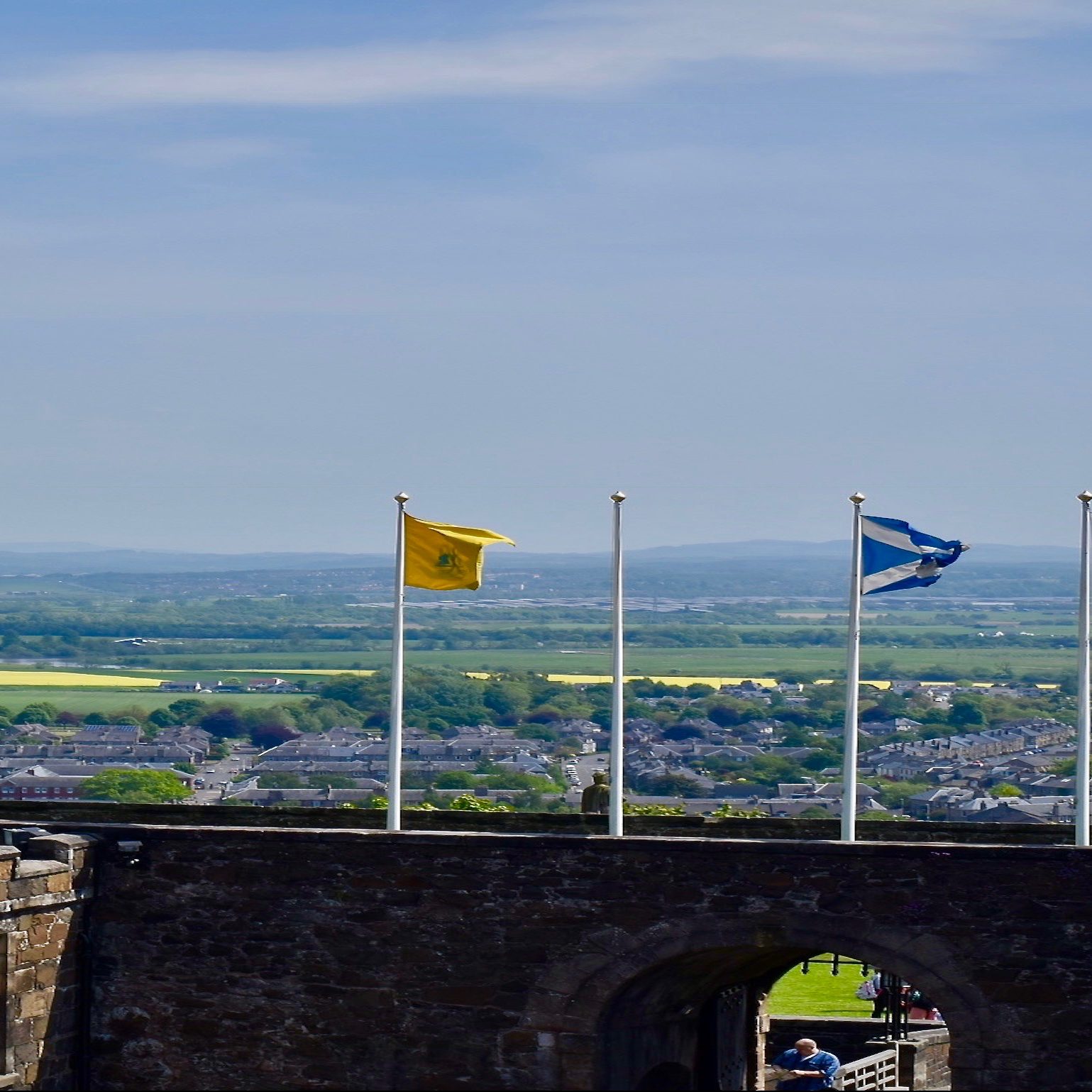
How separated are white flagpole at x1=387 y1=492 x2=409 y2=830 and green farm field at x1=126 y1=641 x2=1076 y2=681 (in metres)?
82.2

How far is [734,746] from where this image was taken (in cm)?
5750

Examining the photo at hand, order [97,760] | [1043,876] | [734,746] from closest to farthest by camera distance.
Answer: [1043,876] → [734,746] → [97,760]

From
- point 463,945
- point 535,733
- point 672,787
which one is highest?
point 535,733

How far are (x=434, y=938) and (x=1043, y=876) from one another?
217 inches

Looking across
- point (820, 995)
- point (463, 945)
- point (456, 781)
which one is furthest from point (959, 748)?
point (463, 945)

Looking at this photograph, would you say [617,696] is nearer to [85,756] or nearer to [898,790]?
[898,790]

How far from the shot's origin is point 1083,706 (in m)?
20.7

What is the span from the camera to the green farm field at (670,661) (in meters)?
117

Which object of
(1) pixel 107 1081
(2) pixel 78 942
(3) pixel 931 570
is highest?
(3) pixel 931 570

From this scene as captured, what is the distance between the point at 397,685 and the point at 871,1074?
8382mm

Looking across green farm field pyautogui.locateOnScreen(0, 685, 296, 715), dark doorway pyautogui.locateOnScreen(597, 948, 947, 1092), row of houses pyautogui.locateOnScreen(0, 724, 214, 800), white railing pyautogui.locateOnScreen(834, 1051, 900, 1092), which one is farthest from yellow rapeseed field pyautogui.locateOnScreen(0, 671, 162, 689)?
white railing pyautogui.locateOnScreen(834, 1051, 900, 1092)

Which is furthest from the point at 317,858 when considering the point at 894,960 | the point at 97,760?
the point at 97,760

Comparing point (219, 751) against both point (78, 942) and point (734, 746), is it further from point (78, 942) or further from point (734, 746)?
point (78, 942)

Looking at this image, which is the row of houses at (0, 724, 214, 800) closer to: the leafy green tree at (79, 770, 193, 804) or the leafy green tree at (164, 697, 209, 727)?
the leafy green tree at (79, 770, 193, 804)
